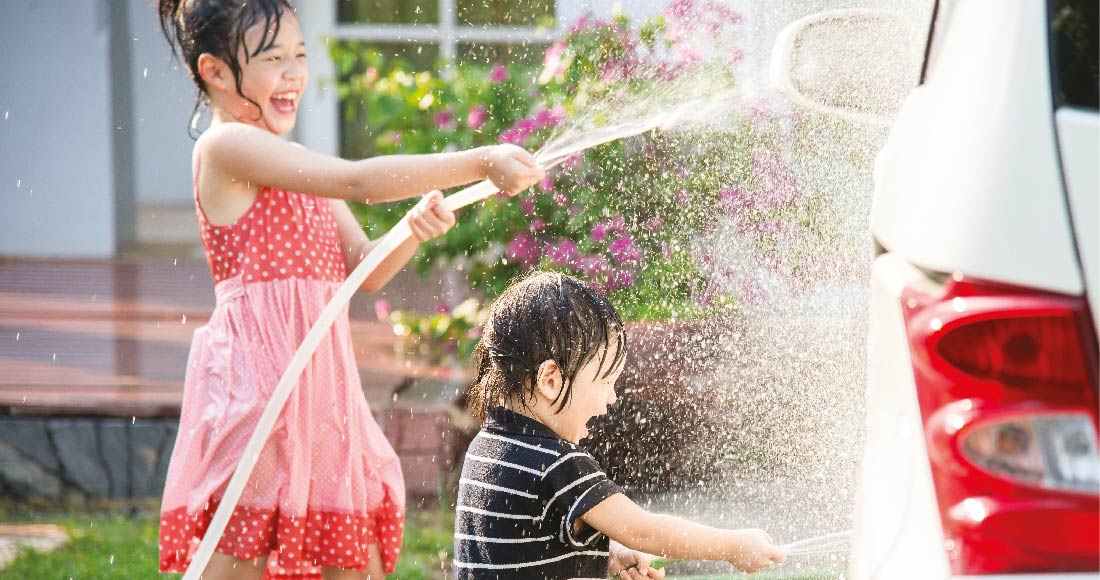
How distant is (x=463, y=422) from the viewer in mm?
4535

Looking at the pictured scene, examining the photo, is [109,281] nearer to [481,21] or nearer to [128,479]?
[481,21]

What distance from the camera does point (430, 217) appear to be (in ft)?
9.09

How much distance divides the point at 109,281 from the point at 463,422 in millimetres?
4474

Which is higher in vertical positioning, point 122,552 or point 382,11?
point 382,11

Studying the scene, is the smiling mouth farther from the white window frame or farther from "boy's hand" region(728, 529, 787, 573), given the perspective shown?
the white window frame

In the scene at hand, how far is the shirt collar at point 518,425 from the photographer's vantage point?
2.30m

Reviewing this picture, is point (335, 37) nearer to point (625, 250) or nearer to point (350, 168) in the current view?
point (625, 250)

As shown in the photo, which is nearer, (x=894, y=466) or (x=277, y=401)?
(x=894, y=466)

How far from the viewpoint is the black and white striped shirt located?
2225 mm

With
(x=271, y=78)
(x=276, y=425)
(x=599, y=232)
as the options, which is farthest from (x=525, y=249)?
(x=276, y=425)

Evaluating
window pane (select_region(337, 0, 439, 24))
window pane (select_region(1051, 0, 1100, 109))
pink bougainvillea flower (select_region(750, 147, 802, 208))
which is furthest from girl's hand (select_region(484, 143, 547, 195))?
window pane (select_region(337, 0, 439, 24))

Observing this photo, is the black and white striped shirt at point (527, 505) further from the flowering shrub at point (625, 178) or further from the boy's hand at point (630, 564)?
the flowering shrub at point (625, 178)

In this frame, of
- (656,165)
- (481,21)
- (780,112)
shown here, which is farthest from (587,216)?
(481,21)

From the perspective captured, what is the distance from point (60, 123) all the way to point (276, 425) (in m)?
6.62
